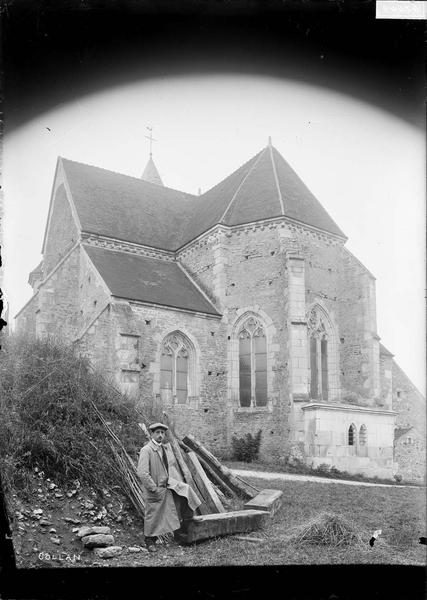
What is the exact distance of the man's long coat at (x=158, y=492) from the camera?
8617mm

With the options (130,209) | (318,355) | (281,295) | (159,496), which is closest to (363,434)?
(318,355)

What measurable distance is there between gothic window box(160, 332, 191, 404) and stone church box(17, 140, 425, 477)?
0.05 m

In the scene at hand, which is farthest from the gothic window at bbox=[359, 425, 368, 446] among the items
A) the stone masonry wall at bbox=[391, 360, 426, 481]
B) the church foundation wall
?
the stone masonry wall at bbox=[391, 360, 426, 481]

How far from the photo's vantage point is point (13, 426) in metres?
9.58

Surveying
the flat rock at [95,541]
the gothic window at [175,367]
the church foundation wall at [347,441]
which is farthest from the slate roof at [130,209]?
the flat rock at [95,541]

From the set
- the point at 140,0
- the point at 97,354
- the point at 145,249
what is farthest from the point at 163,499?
the point at 145,249

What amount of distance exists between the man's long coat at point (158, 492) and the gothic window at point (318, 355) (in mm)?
13130

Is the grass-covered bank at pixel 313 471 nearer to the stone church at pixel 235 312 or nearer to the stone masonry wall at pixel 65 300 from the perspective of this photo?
the stone church at pixel 235 312

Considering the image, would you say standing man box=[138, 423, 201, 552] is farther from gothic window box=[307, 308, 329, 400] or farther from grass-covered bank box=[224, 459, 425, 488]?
gothic window box=[307, 308, 329, 400]

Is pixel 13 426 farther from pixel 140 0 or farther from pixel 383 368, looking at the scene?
pixel 383 368

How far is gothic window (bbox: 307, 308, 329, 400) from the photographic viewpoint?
21422 millimetres

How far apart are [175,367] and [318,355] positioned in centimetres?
566

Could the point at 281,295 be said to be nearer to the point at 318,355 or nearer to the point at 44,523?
the point at 318,355

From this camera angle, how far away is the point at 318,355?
21.8 metres
